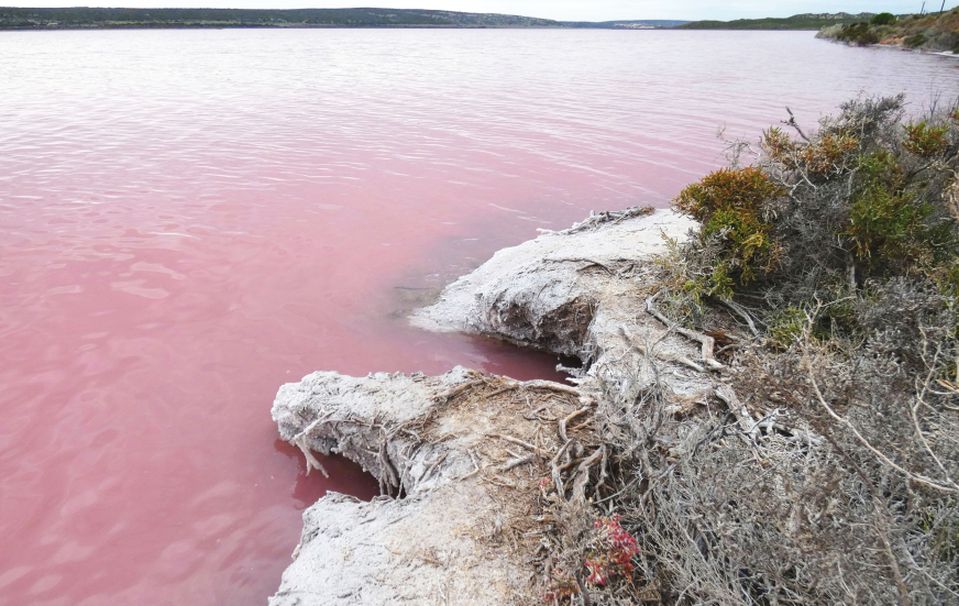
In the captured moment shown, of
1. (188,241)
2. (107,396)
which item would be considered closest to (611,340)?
(107,396)

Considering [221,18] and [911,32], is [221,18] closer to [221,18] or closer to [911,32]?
[221,18]

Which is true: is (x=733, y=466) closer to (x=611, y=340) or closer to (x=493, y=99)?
(x=611, y=340)

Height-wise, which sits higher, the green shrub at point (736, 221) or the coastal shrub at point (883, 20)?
the coastal shrub at point (883, 20)

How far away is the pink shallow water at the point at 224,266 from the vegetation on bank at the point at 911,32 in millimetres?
22975

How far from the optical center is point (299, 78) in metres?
22.5

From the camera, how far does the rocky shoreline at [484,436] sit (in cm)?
278

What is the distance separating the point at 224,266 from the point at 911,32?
50283 mm

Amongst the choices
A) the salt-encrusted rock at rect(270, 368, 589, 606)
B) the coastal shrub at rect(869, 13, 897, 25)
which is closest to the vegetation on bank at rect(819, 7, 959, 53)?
the coastal shrub at rect(869, 13, 897, 25)

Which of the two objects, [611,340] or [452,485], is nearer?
[452,485]

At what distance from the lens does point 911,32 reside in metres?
40.1

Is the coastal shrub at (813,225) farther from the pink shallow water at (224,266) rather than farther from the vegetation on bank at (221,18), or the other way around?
the vegetation on bank at (221,18)

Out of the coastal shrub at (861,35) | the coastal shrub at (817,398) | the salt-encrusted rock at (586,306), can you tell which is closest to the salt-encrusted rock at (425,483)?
the coastal shrub at (817,398)

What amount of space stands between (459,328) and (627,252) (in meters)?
1.88

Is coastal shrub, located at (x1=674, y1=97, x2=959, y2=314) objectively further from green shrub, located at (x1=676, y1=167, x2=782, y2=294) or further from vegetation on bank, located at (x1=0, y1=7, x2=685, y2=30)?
vegetation on bank, located at (x1=0, y1=7, x2=685, y2=30)
